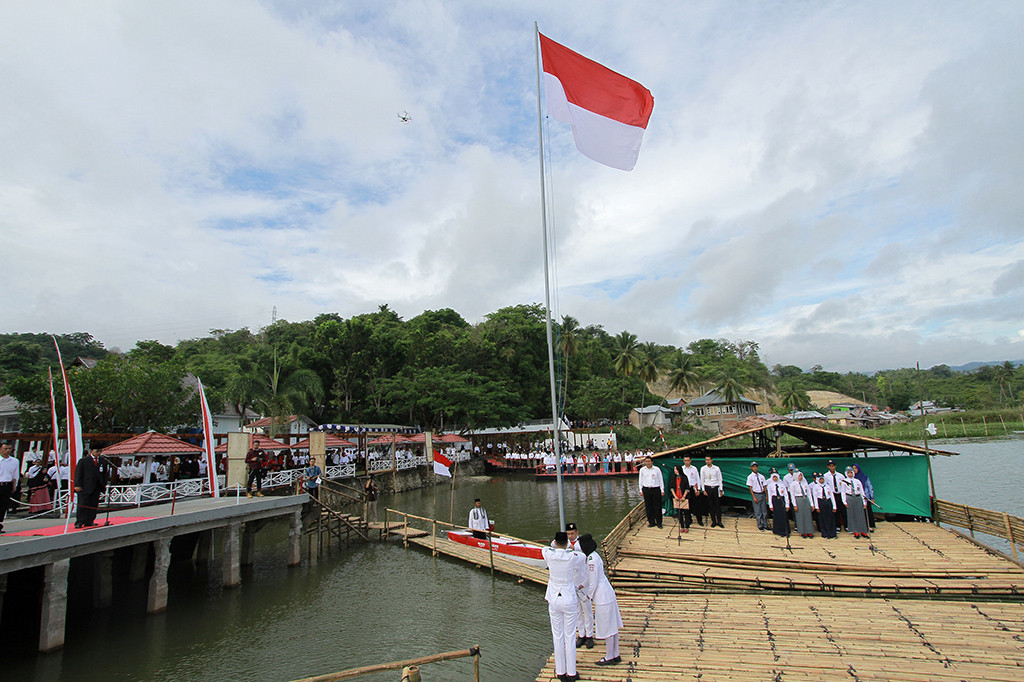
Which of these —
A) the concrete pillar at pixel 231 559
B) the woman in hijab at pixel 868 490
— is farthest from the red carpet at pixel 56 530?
the woman in hijab at pixel 868 490

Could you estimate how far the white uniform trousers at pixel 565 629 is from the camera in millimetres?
7000

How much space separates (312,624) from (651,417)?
63.6 m

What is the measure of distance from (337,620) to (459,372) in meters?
42.8

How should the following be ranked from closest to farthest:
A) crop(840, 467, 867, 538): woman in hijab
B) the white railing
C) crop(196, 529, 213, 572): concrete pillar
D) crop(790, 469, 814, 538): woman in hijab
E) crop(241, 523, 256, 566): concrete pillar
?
crop(840, 467, 867, 538): woman in hijab, crop(790, 469, 814, 538): woman in hijab, crop(241, 523, 256, 566): concrete pillar, crop(196, 529, 213, 572): concrete pillar, the white railing

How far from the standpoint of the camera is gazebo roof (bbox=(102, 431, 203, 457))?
16.6 m

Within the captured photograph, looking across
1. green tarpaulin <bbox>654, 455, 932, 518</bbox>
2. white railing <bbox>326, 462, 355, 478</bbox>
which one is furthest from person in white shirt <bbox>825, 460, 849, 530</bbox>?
white railing <bbox>326, 462, 355, 478</bbox>

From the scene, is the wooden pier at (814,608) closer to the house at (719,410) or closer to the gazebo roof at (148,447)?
the gazebo roof at (148,447)

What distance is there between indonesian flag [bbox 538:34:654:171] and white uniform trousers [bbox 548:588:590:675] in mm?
8216

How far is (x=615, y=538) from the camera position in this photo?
12195mm

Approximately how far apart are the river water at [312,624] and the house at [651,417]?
5032 centimetres

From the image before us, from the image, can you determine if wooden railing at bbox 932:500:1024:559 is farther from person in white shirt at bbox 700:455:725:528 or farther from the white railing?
the white railing

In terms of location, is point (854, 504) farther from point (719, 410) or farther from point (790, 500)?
point (719, 410)

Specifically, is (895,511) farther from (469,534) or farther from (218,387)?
(218,387)

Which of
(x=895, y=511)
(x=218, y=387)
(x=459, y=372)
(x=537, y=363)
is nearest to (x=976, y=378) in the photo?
(x=537, y=363)
